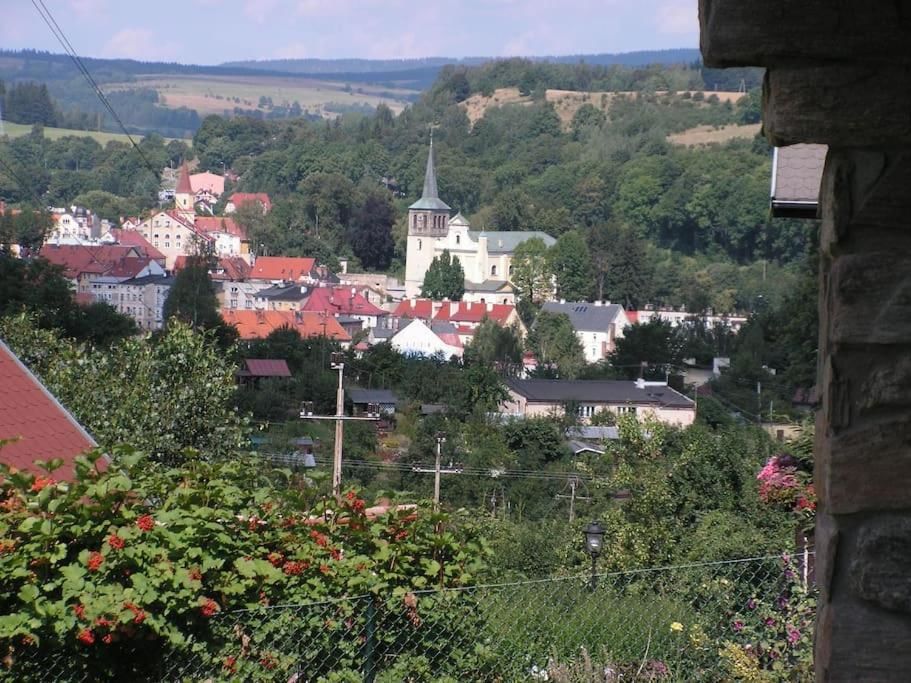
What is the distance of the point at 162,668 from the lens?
12.6 ft

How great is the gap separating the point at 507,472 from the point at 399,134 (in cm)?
12529

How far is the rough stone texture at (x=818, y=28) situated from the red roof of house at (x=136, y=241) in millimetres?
98910

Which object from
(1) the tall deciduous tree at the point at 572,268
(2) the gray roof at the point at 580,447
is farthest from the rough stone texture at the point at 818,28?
(1) the tall deciduous tree at the point at 572,268

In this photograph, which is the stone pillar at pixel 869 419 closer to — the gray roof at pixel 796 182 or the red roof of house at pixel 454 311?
the gray roof at pixel 796 182

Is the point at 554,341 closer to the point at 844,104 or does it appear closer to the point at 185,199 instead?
Answer: the point at 185,199

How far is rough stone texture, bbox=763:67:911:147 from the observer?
150 centimetres

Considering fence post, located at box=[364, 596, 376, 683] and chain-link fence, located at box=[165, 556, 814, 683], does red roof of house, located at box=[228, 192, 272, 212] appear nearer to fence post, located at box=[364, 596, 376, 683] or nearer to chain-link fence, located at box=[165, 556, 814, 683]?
chain-link fence, located at box=[165, 556, 814, 683]

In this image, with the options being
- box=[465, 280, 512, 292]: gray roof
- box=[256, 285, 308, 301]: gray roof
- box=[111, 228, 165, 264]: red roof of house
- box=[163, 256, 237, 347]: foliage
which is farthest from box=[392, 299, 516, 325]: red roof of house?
box=[163, 256, 237, 347]: foliage

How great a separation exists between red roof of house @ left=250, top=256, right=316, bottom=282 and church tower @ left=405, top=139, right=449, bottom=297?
32.2 feet

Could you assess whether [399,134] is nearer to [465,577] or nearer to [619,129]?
[619,129]

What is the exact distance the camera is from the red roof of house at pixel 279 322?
67875 millimetres

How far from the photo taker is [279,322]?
70.6 meters

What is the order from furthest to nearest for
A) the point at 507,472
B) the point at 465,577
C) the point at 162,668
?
1. the point at 507,472
2. the point at 465,577
3. the point at 162,668

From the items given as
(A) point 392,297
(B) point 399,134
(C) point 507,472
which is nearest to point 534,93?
(B) point 399,134
